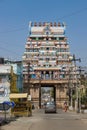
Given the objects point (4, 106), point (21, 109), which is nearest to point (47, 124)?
point (4, 106)

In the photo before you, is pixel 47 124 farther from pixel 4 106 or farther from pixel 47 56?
pixel 47 56

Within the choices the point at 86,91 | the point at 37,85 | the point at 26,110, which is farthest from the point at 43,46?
the point at 26,110

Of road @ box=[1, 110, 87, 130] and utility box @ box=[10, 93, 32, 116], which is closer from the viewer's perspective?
road @ box=[1, 110, 87, 130]

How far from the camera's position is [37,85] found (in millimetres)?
115750

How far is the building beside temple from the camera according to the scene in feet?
375

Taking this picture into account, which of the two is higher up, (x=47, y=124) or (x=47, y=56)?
(x=47, y=56)

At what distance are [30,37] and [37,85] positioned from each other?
14.9 meters

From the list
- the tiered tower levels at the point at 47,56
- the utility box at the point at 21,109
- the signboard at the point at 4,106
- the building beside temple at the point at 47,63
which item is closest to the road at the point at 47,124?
the signboard at the point at 4,106

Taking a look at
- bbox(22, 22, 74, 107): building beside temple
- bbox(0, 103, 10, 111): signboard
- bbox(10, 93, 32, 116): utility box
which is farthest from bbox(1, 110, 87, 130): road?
A: bbox(22, 22, 74, 107): building beside temple

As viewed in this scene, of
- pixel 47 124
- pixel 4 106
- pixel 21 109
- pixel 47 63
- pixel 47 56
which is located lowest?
pixel 47 124

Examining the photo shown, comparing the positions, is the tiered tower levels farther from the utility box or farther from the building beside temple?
the utility box

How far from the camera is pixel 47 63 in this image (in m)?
118

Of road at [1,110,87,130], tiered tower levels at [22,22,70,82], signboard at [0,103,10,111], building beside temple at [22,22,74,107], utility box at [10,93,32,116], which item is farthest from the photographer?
tiered tower levels at [22,22,70,82]

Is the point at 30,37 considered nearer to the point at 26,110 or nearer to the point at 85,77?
the point at 85,77
